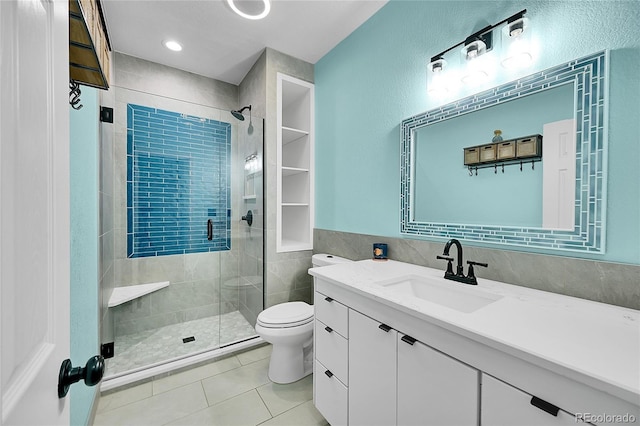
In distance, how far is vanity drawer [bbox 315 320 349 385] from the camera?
1281 mm

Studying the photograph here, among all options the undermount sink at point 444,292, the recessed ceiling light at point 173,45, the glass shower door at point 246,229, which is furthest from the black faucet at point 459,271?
the recessed ceiling light at point 173,45

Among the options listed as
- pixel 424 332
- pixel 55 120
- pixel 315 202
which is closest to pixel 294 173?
pixel 315 202

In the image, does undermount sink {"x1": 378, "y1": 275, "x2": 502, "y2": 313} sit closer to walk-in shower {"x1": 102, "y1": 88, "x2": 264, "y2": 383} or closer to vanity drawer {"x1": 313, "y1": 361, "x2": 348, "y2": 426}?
vanity drawer {"x1": 313, "y1": 361, "x2": 348, "y2": 426}

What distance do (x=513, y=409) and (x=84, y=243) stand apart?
1.85 metres

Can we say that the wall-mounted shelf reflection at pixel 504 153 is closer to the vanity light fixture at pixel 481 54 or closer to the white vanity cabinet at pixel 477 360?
the vanity light fixture at pixel 481 54

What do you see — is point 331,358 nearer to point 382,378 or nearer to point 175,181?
point 382,378

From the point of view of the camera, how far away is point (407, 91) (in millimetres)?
1742

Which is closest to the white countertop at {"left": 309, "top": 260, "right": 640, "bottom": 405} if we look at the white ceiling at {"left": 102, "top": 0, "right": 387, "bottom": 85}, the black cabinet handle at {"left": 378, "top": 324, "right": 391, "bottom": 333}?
the black cabinet handle at {"left": 378, "top": 324, "right": 391, "bottom": 333}

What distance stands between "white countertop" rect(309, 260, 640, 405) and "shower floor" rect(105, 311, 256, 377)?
1.76 m

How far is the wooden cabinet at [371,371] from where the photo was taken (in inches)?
A: 41.3

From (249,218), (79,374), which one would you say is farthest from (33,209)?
(249,218)

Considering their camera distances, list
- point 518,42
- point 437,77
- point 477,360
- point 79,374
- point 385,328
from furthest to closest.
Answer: point 437,77 → point 518,42 → point 385,328 → point 477,360 → point 79,374

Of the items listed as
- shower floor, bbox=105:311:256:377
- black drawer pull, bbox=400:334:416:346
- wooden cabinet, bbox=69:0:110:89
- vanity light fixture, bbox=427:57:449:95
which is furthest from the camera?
shower floor, bbox=105:311:256:377

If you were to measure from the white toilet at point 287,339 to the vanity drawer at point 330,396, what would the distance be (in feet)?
1.19
